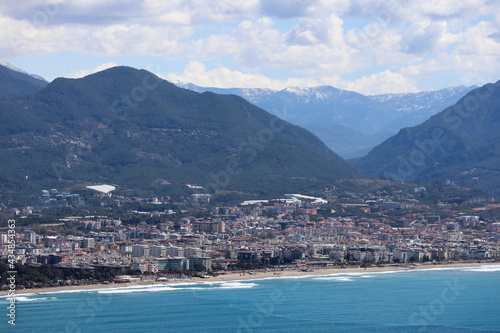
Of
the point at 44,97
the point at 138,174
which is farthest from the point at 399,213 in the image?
the point at 44,97

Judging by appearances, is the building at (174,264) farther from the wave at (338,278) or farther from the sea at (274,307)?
the wave at (338,278)

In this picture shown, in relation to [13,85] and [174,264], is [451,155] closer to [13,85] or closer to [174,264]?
[13,85]

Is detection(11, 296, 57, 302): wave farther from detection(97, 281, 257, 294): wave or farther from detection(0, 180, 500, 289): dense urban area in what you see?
detection(0, 180, 500, 289): dense urban area

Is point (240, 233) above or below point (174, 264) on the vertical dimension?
above

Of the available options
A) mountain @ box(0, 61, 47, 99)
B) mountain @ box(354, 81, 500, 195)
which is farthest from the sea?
mountain @ box(0, 61, 47, 99)

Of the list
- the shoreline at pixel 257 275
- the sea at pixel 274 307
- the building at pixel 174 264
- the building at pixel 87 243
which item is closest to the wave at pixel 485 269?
the shoreline at pixel 257 275

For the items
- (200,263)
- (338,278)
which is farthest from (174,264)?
(338,278)
